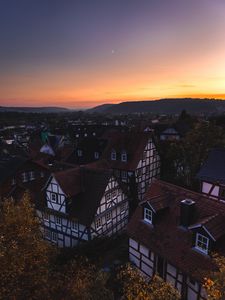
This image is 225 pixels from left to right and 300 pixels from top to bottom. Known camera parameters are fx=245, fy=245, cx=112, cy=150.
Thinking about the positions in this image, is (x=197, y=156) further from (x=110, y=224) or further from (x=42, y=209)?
(x=42, y=209)

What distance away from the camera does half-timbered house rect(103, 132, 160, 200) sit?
132 ft

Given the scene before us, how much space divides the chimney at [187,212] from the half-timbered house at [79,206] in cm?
1129

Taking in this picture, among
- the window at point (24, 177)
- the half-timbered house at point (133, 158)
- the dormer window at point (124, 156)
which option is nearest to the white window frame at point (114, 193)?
the half-timbered house at point (133, 158)

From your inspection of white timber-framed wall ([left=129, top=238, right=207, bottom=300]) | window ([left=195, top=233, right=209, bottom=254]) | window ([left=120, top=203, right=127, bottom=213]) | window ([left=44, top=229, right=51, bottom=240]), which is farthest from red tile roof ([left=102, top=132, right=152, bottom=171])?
window ([left=195, top=233, right=209, bottom=254])

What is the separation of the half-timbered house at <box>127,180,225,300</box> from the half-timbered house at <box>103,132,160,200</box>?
1756cm

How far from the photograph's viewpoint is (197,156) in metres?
38.4

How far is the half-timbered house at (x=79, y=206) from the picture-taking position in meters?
27.2

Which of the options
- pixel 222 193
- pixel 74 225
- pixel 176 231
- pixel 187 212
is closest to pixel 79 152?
pixel 74 225

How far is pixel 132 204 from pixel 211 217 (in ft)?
76.0

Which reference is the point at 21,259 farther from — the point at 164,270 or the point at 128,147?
the point at 128,147

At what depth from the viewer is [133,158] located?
133 feet

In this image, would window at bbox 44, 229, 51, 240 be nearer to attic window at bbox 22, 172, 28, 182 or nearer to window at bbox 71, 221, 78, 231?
window at bbox 71, 221, 78, 231

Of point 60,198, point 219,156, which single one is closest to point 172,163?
point 219,156

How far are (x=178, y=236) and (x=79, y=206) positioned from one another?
519 inches
